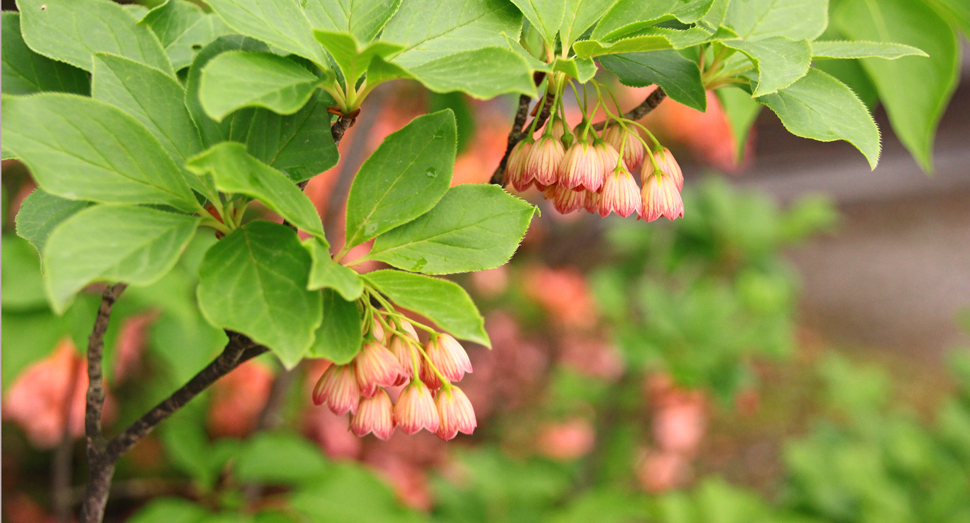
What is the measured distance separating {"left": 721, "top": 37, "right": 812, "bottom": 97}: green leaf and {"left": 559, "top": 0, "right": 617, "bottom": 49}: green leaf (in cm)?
8

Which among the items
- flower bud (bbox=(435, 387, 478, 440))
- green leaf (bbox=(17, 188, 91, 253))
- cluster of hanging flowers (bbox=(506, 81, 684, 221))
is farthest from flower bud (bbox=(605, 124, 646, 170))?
green leaf (bbox=(17, 188, 91, 253))

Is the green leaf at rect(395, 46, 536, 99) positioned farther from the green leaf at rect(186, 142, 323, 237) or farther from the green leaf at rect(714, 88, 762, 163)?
the green leaf at rect(714, 88, 762, 163)

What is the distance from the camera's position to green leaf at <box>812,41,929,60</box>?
1.36 feet

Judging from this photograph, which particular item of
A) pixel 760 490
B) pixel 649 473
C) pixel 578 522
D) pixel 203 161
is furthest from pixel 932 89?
pixel 760 490

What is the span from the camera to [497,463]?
6.30 ft

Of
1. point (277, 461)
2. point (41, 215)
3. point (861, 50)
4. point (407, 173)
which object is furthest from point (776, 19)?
point (277, 461)

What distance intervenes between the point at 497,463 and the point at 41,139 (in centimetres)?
173

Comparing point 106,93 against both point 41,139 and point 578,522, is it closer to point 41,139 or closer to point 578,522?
point 41,139

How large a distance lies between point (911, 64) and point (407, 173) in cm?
62

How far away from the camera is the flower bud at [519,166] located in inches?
17.6

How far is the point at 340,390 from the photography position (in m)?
0.44

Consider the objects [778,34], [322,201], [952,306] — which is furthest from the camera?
[952,306]

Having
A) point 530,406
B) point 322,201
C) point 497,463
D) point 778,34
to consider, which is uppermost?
point 778,34

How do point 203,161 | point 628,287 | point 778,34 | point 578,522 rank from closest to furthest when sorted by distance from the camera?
1. point 203,161
2. point 778,34
3. point 578,522
4. point 628,287
